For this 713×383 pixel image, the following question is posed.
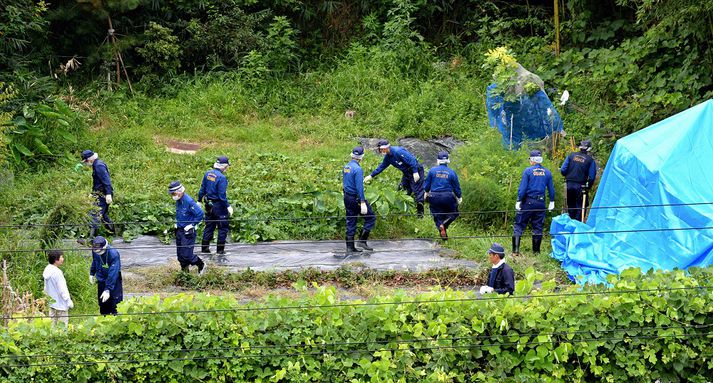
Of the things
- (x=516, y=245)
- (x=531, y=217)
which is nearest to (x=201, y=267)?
(x=516, y=245)

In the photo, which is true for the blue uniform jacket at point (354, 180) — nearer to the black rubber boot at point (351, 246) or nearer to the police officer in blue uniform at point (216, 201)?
the black rubber boot at point (351, 246)

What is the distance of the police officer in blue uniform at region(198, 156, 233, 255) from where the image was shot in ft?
45.8

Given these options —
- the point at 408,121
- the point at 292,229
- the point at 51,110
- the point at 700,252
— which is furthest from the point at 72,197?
the point at 700,252

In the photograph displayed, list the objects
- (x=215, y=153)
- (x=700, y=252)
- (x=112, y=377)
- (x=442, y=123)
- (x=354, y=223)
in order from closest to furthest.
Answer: (x=112, y=377), (x=700, y=252), (x=354, y=223), (x=215, y=153), (x=442, y=123)

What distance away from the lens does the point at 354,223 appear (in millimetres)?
14273

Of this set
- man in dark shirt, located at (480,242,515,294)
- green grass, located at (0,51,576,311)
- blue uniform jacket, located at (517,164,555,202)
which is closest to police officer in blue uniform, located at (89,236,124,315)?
green grass, located at (0,51,576,311)

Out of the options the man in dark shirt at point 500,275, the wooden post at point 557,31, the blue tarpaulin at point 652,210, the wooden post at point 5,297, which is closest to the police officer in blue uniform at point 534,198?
the blue tarpaulin at point 652,210

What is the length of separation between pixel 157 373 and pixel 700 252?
662cm

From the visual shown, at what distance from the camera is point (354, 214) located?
14.4 meters

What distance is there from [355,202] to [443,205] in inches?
51.2

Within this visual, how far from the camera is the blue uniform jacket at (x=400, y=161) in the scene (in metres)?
15.5

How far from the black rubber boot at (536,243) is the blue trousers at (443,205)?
1.21 metres

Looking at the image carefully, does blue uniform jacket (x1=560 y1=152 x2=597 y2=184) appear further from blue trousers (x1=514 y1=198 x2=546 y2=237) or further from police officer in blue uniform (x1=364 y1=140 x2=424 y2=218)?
police officer in blue uniform (x1=364 y1=140 x2=424 y2=218)

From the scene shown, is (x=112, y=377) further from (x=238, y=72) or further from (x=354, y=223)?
(x=238, y=72)
